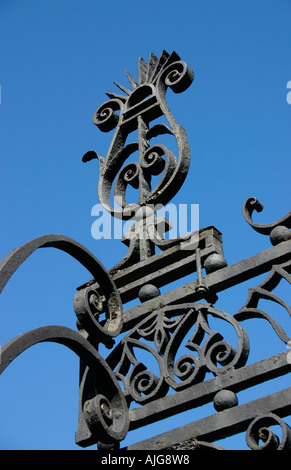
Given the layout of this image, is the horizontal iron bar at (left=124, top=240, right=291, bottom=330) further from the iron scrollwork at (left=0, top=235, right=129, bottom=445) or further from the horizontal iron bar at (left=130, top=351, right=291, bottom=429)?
the horizontal iron bar at (left=130, top=351, right=291, bottom=429)

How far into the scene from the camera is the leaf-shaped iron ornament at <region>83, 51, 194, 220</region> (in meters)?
4.42

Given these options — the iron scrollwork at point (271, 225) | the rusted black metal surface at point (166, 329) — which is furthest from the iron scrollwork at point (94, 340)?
the iron scrollwork at point (271, 225)

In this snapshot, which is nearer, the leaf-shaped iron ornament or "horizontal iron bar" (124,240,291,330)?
"horizontal iron bar" (124,240,291,330)

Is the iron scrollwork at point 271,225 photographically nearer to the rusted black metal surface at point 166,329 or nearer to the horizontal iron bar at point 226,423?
the rusted black metal surface at point 166,329

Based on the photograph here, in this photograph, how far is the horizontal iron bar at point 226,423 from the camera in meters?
3.26

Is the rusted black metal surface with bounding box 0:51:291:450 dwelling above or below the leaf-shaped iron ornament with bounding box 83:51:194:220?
below

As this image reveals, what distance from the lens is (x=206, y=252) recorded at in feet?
12.9

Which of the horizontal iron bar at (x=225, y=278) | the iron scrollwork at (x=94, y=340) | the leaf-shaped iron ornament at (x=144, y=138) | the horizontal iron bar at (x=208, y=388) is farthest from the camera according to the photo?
the leaf-shaped iron ornament at (x=144, y=138)

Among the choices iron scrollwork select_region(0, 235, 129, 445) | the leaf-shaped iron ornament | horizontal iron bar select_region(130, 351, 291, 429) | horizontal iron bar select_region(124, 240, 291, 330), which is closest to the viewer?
iron scrollwork select_region(0, 235, 129, 445)

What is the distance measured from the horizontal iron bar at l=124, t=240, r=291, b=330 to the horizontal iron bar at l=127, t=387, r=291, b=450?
65 cm

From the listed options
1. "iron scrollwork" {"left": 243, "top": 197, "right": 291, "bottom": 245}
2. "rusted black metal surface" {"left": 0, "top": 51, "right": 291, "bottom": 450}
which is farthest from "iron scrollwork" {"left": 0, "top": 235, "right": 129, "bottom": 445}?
"iron scrollwork" {"left": 243, "top": 197, "right": 291, "bottom": 245}

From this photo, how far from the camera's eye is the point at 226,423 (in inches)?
132

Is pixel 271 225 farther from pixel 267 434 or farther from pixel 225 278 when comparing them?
pixel 267 434

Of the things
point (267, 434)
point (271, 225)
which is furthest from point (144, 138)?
point (267, 434)
